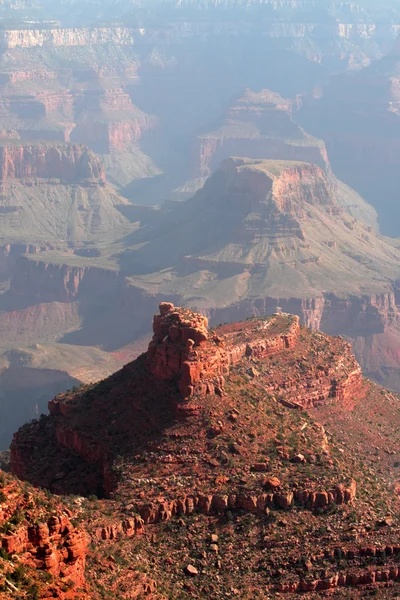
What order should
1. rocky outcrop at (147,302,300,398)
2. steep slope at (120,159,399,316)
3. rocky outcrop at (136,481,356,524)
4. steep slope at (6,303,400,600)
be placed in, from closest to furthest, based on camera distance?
1. steep slope at (6,303,400,600)
2. rocky outcrop at (136,481,356,524)
3. rocky outcrop at (147,302,300,398)
4. steep slope at (120,159,399,316)

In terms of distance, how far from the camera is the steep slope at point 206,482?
40.8m

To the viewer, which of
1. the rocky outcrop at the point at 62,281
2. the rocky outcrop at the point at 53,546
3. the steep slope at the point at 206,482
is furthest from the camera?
the rocky outcrop at the point at 62,281

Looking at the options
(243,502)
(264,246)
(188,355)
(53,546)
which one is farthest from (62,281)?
(53,546)

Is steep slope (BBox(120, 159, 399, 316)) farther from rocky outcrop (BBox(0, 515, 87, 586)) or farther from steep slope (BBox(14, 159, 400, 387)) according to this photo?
rocky outcrop (BBox(0, 515, 87, 586))

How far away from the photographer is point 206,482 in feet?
148

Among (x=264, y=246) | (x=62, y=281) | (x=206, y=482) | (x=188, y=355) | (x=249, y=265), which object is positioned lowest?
(x=206, y=482)

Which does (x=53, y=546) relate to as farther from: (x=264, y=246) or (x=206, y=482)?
(x=264, y=246)

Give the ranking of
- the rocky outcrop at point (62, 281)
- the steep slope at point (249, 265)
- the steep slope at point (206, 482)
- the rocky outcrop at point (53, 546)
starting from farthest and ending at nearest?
the rocky outcrop at point (62, 281) → the steep slope at point (249, 265) → the steep slope at point (206, 482) → the rocky outcrop at point (53, 546)

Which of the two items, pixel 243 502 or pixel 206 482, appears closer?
pixel 243 502

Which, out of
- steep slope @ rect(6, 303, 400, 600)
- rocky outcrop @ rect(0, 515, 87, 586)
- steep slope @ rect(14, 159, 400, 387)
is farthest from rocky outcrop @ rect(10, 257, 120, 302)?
rocky outcrop @ rect(0, 515, 87, 586)

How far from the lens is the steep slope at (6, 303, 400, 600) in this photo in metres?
40.8

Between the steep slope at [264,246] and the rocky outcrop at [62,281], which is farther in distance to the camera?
the rocky outcrop at [62,281]

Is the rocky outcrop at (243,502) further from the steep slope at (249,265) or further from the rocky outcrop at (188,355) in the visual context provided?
the steep slope at (249,265)

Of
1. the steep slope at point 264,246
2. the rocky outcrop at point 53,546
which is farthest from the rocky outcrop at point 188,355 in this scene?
the steep slope at point 264,246
